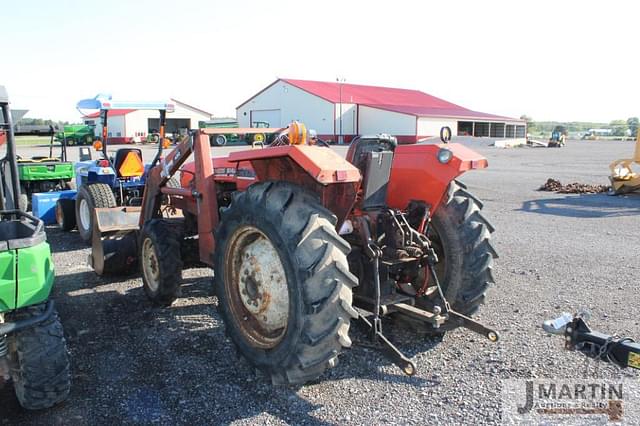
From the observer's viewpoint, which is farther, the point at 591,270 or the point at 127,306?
the point at 591,270

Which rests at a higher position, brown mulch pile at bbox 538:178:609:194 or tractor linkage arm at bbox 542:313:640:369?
tractor linkage arm at bbox 542:313:640:369

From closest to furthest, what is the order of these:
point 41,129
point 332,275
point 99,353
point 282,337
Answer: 1. point 332,275
2. point 282,337
3. point 99,353
4. point 41,129

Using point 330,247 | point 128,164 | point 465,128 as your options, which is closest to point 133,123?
point 465,128

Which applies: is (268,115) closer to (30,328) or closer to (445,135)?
(445,135)

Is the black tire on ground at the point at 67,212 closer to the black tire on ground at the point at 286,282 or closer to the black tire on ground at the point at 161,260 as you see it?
the black tire on ground at the point at 161,260

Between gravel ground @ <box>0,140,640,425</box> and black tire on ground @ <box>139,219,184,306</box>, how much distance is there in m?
0.19

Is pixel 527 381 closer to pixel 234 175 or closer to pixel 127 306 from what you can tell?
pixel 234 175

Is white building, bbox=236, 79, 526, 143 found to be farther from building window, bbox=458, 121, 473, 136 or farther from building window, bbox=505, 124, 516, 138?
building window, bbox=505, 124, 516, 138

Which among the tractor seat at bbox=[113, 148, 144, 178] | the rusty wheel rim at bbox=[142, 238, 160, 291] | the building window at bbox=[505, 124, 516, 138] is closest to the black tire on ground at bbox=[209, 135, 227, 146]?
the rusty wheel rim at bbox=[142, 238, 160, 291]

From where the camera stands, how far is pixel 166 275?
16.5ft

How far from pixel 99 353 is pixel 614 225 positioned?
914cm

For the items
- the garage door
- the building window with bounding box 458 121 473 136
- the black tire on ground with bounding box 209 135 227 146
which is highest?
the garage door

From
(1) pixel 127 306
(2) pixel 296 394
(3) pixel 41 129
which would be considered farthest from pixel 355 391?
(3) pixel 41 129

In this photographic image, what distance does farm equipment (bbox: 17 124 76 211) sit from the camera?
11016 millimetres
